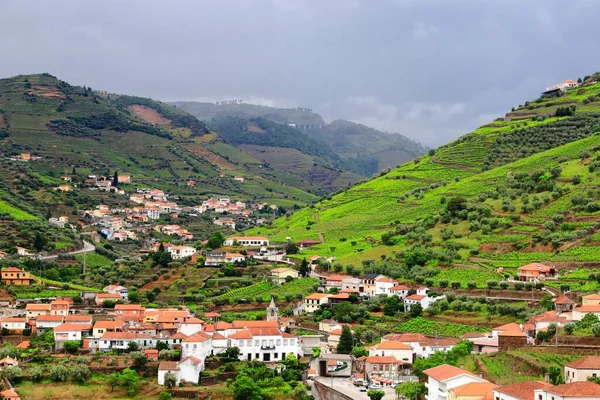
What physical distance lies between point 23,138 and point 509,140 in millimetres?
90734

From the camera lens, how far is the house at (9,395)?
52537 mm

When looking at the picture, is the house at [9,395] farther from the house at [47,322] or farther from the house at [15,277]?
the house at [15,277]

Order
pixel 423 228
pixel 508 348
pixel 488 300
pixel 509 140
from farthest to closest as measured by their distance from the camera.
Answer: pixel 509 140, pixel 423 228, pixel 488 300, pixel 508 348

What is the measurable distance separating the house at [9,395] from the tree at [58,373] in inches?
133

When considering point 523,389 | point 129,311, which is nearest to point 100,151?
point 129,311

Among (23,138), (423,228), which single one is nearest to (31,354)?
(423,228)

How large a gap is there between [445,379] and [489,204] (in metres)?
47.2

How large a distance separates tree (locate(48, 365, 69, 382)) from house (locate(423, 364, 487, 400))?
73.8ft

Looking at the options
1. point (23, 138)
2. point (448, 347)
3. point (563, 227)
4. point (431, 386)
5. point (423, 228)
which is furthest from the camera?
point (23, 138)

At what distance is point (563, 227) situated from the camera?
78438mm

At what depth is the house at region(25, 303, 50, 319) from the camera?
6956 cm

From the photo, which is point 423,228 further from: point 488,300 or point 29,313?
point 29,313

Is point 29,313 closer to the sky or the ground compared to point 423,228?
closer to the ground

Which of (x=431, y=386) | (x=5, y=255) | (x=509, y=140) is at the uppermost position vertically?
(x=509, y=140)
